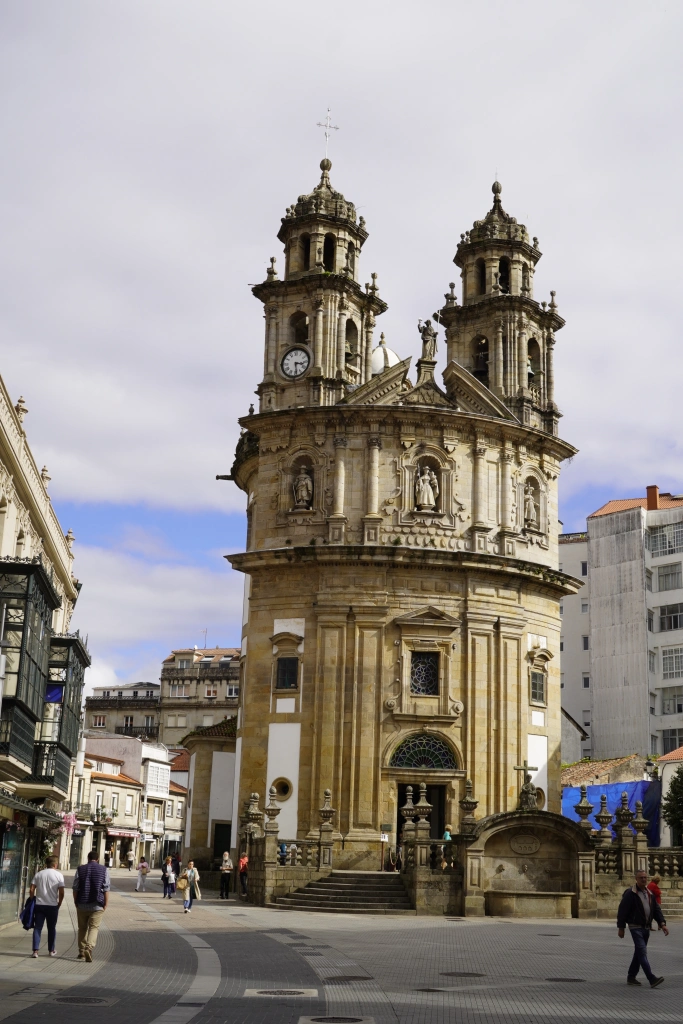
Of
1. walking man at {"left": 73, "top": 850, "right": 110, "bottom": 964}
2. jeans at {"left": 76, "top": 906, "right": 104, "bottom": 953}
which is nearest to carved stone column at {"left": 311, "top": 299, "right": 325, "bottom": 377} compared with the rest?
walking man at {"left": 73, "top": 850, "right": 110, "bottom": 964}

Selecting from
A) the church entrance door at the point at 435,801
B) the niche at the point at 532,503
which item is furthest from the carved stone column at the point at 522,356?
the church entrance door at the point at 435,801

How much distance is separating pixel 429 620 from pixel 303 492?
618 centimetres

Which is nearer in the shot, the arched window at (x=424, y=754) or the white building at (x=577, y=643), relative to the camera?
the arched window at (x=424, y=754)

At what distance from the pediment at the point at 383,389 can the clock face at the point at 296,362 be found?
2.44m

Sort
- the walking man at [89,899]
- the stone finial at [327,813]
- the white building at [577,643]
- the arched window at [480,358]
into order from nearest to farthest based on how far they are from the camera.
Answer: the walking man at [89,899]
the stone finial at [327,813]
the arched window at [480,358]
the white building at [577,643]

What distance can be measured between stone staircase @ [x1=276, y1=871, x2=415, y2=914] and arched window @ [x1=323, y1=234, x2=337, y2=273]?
23034 millimetres

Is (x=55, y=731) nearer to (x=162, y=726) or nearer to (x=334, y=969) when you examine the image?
(x=334, y=969)

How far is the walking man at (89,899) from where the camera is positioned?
17953mm

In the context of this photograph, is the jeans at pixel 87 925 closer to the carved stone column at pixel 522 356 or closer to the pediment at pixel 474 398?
the pediment at pixel 474 398

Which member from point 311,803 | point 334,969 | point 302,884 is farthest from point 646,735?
point 334,969

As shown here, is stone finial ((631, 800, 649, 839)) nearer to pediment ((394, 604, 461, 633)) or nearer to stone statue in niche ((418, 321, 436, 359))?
pediment ((394, 604, 461, 633))

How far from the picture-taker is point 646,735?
66.3 metres

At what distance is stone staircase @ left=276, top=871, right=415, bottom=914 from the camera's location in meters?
32.4

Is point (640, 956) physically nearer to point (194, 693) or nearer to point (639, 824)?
point (639, 824)
